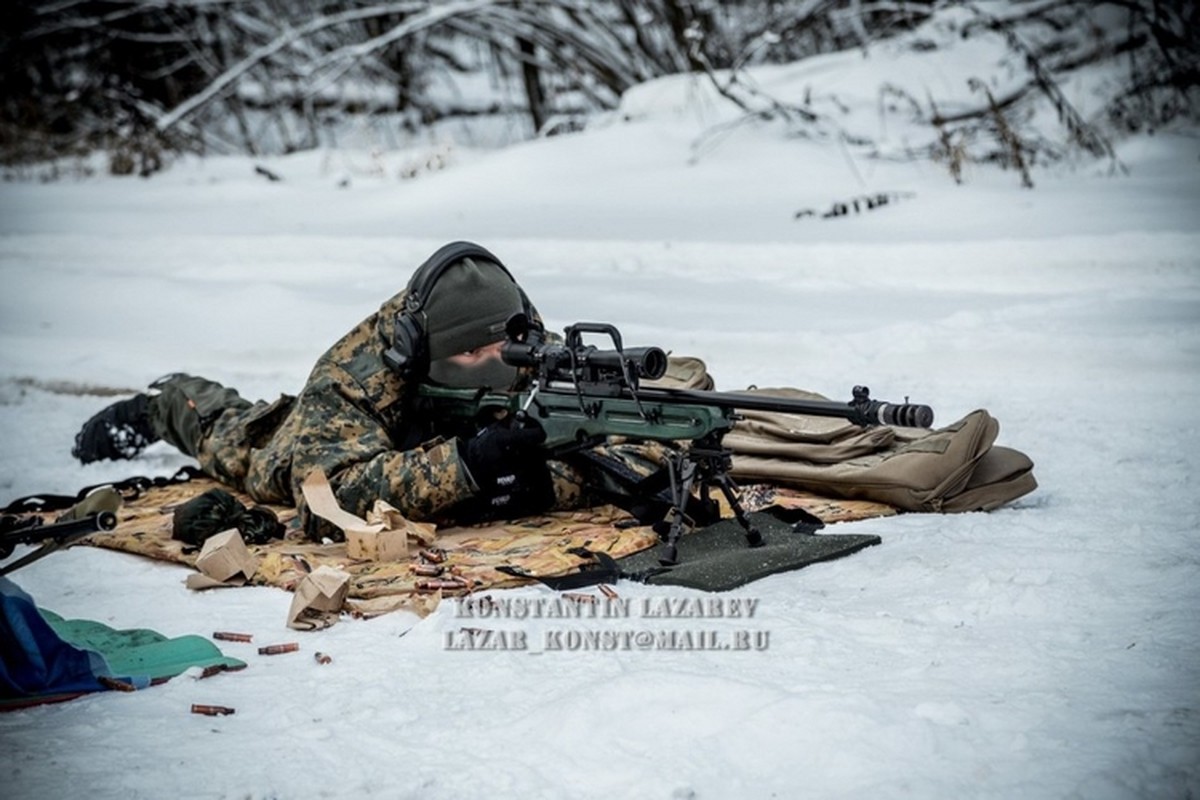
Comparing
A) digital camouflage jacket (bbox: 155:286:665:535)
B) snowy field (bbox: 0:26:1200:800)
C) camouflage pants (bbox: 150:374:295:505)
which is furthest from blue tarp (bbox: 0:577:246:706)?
camouflage pants (bbox: 150:374:295:505)

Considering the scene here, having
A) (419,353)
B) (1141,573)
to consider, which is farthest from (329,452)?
(1141,573)

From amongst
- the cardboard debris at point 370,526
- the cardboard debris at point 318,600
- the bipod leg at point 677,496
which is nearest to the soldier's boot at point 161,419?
the cardboard debris at point 370,526

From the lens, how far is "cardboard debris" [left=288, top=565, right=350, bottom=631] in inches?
130

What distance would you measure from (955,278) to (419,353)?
162 inches

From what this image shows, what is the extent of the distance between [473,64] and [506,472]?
14.3 metres

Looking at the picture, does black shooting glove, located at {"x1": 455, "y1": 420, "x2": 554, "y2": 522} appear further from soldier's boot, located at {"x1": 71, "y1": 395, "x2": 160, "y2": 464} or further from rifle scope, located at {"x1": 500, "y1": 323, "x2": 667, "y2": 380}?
soldier's boot, located at {"x1": 71, "y1": 395, "x2": 160, "y2": 464}

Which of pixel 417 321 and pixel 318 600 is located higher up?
pixel 417 321

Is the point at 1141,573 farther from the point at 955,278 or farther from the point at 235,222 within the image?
the point at 235,222

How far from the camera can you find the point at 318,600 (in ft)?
10.9

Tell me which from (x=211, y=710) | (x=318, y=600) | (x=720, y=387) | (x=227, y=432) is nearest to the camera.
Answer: (x=211, y=710)

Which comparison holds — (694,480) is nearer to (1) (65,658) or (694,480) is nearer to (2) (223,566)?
(2) (223,566)

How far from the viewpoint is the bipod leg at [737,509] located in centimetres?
361

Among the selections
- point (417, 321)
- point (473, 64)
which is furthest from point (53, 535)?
point (473, 64)

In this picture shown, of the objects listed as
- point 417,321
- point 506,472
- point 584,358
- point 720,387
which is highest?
point 417,321
